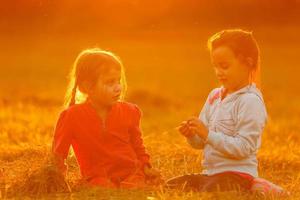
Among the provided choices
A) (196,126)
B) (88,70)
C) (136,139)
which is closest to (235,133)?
(196,126)

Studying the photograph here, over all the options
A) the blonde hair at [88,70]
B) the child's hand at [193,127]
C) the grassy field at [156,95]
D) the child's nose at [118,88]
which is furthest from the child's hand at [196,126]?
the blonde hair at [88,70]

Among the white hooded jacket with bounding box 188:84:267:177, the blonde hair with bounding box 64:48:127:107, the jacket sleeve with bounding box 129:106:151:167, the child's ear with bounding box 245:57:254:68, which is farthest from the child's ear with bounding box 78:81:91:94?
the child's ear with bounding box 245:57:254:68

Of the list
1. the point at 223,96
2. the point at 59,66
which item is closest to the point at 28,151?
the point at 223,96

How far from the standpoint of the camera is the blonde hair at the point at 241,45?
6.18 m

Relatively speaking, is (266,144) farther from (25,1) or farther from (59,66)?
(25,1)

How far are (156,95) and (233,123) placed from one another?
35.9 ft

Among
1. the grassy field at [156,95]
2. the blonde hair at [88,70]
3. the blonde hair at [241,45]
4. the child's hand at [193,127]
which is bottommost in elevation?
the grassy field at [156,95]

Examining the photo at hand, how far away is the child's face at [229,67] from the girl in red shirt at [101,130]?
28.9 inches

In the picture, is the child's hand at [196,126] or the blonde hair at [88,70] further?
the blonde hair at [88,70]

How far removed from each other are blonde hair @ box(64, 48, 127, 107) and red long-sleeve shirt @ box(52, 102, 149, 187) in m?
0.15

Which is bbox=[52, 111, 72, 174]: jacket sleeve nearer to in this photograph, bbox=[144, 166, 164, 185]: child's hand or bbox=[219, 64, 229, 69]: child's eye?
bbox=[144, 166, 164, 185]: child's hand

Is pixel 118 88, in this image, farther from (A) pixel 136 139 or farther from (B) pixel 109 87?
(A) pixel 136 139

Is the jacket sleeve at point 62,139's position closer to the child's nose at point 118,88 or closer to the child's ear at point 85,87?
the child's ear at point 85,87

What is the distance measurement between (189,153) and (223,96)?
1692 mm
